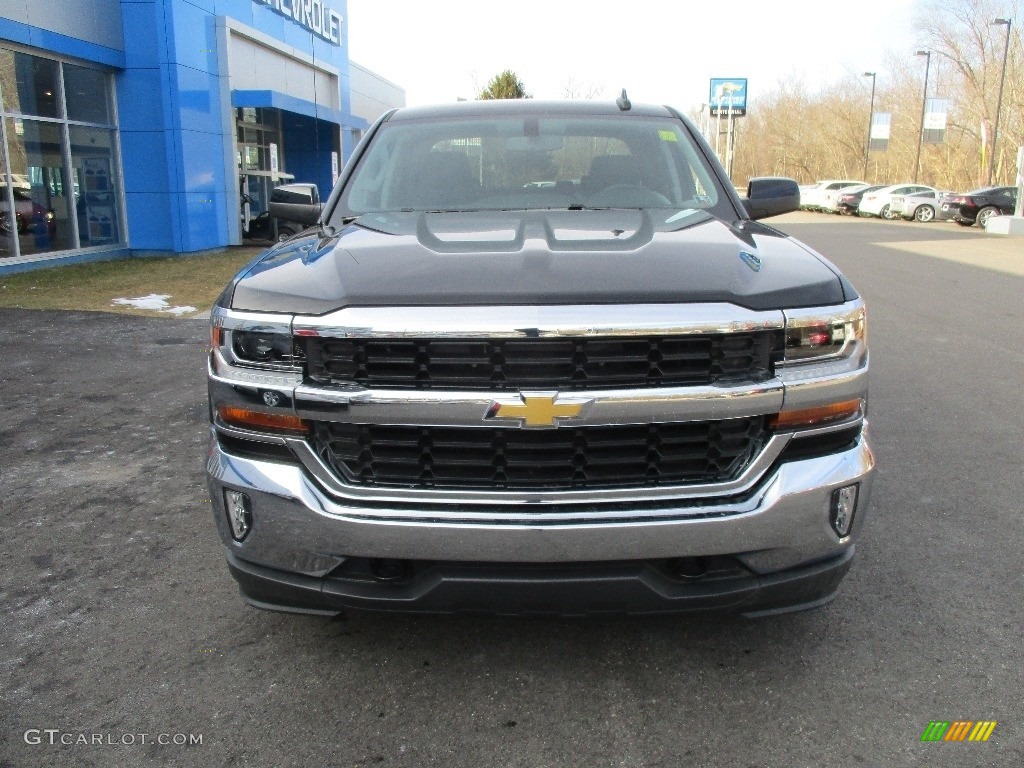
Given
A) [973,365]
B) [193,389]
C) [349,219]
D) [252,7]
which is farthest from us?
[252,7]

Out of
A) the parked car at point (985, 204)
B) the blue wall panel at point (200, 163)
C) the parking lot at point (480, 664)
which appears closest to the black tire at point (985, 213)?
the parked car at point (985, 204)

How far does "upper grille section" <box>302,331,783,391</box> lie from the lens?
7.48 feet

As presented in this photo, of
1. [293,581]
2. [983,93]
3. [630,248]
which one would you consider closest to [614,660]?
[293,581]

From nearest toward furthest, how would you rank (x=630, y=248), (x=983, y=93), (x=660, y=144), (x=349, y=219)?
(x=630, y=248), (x=349, y=219), (x=660, y=144), (x=983, y=93)

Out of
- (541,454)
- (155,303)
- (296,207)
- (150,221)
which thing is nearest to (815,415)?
(541,454)

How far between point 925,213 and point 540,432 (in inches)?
1522

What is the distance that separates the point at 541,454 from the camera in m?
2.36

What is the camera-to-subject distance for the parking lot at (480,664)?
2.41 meters

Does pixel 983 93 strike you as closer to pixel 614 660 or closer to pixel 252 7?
pixel 252 7

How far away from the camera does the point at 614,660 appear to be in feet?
9.25

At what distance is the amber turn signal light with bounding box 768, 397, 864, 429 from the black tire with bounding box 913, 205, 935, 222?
125 ft

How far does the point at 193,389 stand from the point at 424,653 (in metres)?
4.40

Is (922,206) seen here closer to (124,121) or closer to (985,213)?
(985,213)

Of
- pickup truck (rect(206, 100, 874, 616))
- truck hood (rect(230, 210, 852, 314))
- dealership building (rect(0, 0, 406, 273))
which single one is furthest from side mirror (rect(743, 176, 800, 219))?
dealership building (rect(0, 0, 406, 273))
